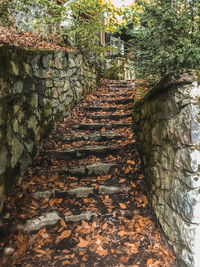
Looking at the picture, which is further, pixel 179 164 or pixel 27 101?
pixel 27 101

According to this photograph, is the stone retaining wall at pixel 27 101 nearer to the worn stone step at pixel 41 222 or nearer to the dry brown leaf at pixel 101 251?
the worn stone step at pixel 41 222

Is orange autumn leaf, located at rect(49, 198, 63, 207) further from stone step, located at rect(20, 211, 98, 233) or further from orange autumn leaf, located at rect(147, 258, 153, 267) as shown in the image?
orange autumn leaf, located at rect(147, 258, 153, 267)

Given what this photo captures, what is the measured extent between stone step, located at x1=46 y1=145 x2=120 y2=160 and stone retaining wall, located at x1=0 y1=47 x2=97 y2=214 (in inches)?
13.8

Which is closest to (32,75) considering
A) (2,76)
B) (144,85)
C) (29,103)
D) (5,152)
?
(29,103)

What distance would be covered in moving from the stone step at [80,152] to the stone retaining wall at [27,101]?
1.15ft

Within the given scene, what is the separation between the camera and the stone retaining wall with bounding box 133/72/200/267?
1557 mm

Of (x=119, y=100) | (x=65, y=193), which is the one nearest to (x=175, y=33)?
(x=119, y=100)

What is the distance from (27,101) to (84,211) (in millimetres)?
1814

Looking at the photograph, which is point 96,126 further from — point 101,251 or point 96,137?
point 101,251

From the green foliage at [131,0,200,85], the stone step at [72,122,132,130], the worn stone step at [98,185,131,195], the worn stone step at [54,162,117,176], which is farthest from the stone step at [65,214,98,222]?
the green foliage at [131,0,200,85]

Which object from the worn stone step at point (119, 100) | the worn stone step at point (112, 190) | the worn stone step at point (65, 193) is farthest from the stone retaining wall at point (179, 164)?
the worn stone step at point (119, 100)

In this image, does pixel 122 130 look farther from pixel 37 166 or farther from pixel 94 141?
pixel 37 166

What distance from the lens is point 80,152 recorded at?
3232mm

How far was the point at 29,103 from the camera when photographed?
2.95 m
